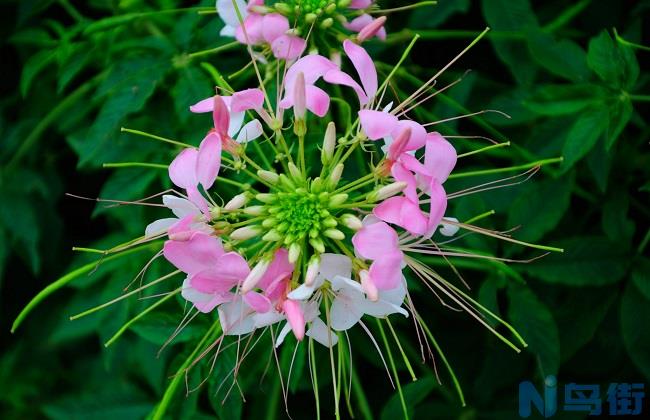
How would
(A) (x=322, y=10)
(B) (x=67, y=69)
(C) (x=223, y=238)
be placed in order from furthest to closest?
(B) (x=67, y=69)
(A) (x=322, y=10)
(C) (x=223, y=238)

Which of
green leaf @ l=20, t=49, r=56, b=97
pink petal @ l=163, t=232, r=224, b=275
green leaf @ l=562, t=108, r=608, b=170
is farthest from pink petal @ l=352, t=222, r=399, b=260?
green leaf @ l=20, t=49, r=56, b=97

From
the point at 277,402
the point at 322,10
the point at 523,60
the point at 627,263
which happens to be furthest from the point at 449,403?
the point at 322,10

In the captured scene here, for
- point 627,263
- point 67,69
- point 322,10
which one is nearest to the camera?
point 322,10

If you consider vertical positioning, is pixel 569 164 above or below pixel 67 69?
below

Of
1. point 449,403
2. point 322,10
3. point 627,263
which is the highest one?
point 322,10

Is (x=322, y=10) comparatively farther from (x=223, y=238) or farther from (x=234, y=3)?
(x=223, y=238)

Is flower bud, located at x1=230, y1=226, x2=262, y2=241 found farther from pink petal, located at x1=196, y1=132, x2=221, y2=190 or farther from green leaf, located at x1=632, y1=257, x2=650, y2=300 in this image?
green leaf, located at x1=632, y1=257, x2=650, y2=300

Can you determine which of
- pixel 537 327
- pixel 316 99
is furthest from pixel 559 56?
pixel 316 99
